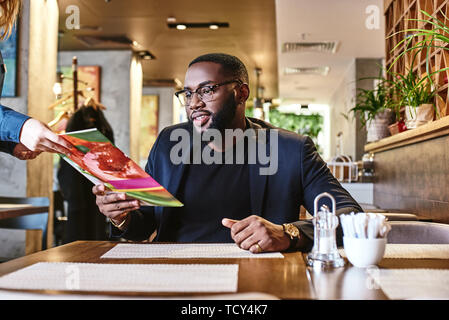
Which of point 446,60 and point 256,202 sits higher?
point 446,60

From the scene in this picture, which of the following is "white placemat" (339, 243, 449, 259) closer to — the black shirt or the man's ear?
the black shirt

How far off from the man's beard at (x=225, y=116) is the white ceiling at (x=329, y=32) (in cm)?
445

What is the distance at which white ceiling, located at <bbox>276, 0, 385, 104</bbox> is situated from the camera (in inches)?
238

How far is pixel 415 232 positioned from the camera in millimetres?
1756

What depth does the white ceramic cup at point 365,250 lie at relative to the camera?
3.32 ft

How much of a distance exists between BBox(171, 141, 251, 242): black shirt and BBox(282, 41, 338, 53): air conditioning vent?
21.7ft

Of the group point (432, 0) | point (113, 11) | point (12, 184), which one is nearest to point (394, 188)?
point (432, 0)

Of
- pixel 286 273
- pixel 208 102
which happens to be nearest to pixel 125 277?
pixel 286 273

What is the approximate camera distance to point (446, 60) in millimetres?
2467

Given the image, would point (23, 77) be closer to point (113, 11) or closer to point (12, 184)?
point (12, 184)

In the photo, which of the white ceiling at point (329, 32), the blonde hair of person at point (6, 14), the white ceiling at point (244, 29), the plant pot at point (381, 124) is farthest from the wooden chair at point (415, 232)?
the white ceiling at point (329, 32)

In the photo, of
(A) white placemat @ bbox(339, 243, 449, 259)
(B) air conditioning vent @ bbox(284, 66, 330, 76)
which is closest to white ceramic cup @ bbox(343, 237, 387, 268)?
(A) white placemat @ bbox(339, 243, 449, 259)

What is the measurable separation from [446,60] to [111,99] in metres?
6.21

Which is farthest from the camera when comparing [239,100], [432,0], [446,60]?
[432,0]
